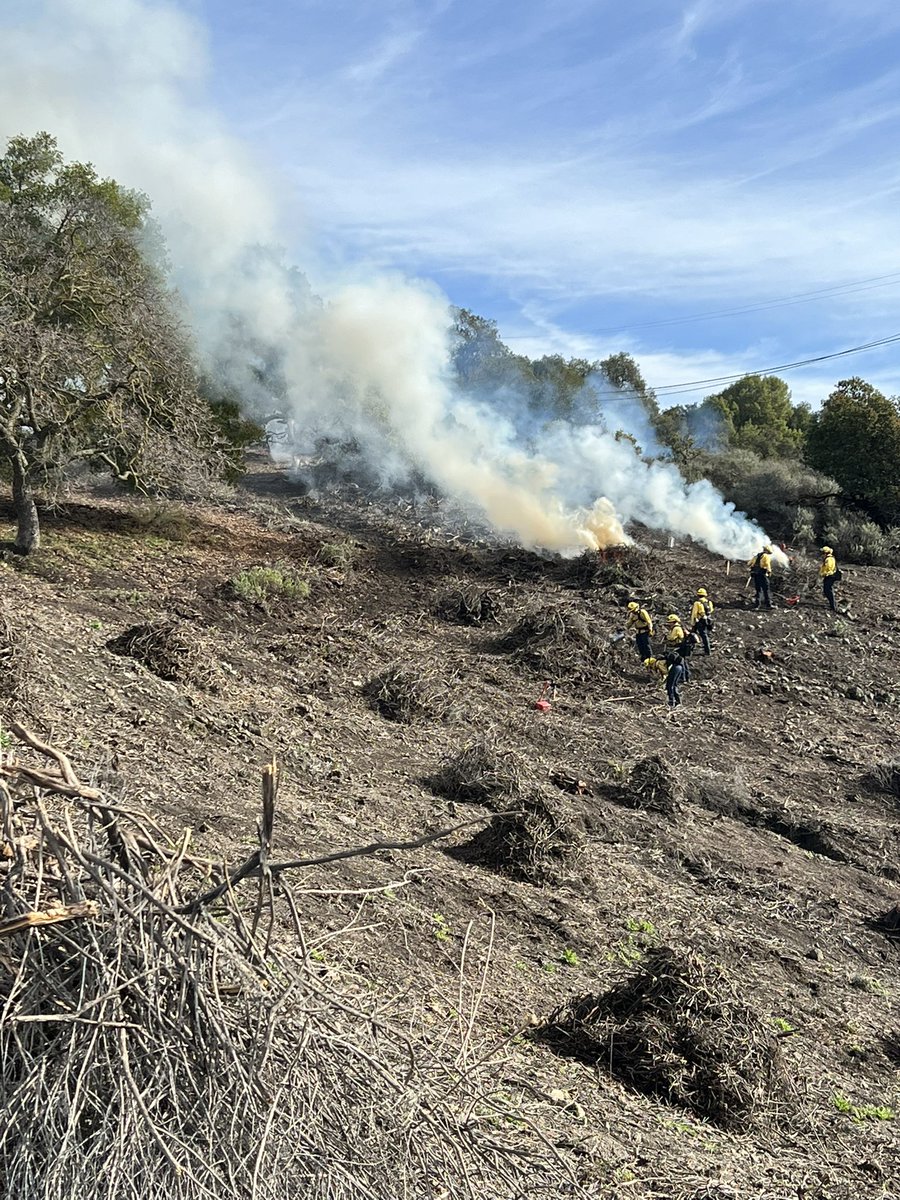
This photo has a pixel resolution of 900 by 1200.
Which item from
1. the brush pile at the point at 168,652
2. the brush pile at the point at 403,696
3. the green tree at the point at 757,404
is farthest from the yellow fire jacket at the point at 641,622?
the green tree at the point at 757,404

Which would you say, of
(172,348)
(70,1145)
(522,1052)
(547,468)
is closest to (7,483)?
(172,348)

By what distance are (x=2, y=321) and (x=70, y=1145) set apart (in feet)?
42.3

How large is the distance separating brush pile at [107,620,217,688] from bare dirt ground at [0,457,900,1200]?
0.20 m

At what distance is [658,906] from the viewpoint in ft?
25.1

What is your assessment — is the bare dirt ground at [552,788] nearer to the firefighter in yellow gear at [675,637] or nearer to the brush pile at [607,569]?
the brush pile at [607,569]

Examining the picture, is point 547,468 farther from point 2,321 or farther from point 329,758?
point 329,758

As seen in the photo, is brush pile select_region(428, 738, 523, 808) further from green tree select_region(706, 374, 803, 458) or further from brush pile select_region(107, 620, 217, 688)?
green tree select_region(706, 374, 803, 458)

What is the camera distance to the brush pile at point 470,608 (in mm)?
16453

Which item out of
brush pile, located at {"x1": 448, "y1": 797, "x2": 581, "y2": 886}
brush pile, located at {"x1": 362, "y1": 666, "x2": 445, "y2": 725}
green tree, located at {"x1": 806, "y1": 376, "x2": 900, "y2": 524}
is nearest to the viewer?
brush pile, located at {"x1": 448, "y1": 797, "x2": 581, "y2": 886}

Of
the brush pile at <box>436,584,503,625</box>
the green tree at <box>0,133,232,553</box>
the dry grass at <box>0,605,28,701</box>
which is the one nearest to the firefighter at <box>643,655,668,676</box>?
the brush pile at <box>436,584,503,625</box>

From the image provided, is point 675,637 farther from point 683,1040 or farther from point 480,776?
point 683,1040

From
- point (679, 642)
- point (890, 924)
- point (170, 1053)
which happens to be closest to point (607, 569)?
point (679, 642)

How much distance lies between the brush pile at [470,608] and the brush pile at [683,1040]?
10994mm

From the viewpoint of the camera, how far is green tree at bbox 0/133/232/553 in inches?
543
